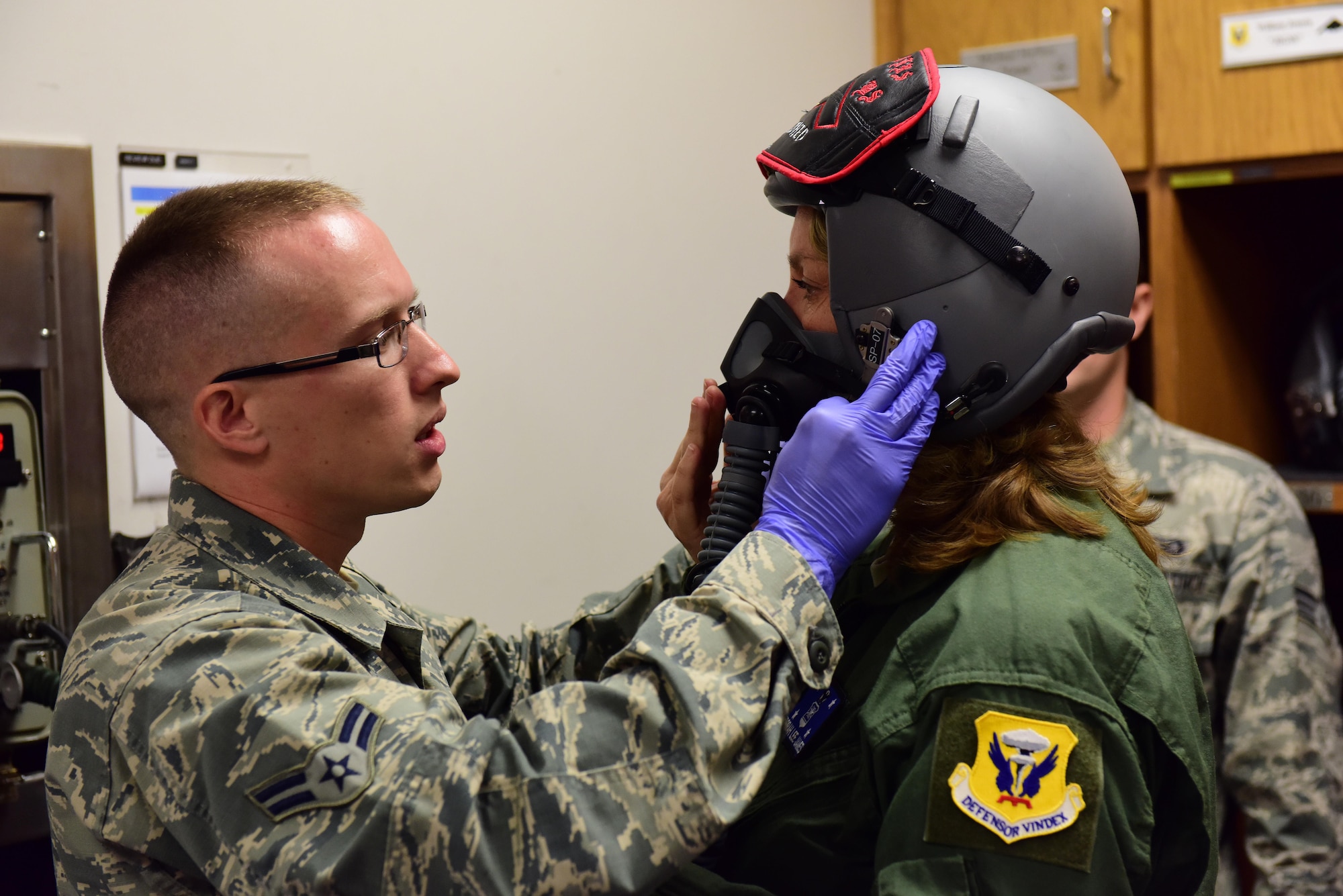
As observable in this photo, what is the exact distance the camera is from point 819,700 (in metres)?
1.20

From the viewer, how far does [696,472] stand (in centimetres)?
153

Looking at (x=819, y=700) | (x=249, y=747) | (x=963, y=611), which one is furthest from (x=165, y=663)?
(x=963, y=611)

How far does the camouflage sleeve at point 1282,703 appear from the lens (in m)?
1.87

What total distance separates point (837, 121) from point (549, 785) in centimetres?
76

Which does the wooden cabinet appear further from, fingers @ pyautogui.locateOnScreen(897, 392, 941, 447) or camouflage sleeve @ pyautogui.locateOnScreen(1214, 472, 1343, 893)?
fingers @ pyautogui.locateOnScreen(897, 392, 941, 447)

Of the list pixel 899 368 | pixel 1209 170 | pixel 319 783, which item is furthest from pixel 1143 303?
pixel 319 783

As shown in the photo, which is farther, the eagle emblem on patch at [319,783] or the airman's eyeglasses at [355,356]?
the airman's eyeglasses at [355,356]

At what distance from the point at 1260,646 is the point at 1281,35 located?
43.5 inches

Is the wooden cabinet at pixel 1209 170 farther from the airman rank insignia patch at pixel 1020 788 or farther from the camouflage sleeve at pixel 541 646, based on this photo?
the airman rank insignia patch at pixel 1020 788

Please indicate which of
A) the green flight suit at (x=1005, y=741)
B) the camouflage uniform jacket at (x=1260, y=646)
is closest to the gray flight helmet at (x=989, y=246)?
the green flight suit at (x=1005, y=741)

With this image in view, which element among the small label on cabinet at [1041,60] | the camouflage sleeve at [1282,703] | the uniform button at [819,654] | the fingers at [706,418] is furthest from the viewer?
the small label on cabinet at [1041,60]

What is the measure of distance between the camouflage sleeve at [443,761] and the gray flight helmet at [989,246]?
358mm

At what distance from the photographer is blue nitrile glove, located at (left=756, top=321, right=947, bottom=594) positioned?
1.16m

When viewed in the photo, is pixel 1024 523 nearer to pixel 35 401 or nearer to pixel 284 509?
pixel 284 509
